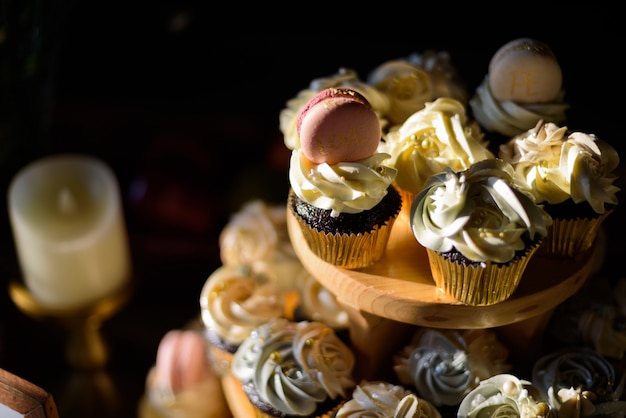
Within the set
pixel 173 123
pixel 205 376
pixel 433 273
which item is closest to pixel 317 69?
pixel 173 123

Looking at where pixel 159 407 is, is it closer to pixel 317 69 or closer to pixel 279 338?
pixel 279 338

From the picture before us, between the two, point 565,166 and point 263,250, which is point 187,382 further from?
point 565,166

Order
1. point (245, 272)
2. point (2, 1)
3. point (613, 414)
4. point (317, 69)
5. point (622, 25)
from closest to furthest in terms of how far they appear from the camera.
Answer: point (613, 414)
point (245, 272)
point (2, 1)
point (622, 25)
point (317, 69)

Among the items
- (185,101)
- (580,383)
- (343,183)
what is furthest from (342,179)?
(185,101)

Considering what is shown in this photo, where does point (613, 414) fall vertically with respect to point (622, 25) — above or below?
below

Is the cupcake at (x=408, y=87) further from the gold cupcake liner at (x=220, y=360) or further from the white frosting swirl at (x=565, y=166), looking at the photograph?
the gold cupcake liner at (x=220, y=360)

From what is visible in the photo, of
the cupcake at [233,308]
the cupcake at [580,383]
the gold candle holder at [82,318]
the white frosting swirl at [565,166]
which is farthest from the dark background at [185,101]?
the white frosting swirl at [565,166]

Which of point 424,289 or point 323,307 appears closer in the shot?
point 424,289
